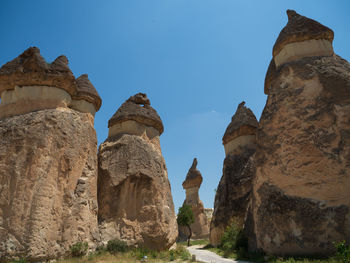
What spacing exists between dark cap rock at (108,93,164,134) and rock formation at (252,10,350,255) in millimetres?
5220

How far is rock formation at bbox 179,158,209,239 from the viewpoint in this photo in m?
29.0

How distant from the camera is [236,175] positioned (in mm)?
17203

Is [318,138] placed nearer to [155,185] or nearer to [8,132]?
[155,185]

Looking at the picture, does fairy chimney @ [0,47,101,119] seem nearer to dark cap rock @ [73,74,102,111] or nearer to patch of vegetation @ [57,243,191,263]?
dark cap rock @ [73,74,102,111]

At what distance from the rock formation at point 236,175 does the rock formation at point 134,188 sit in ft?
19.1

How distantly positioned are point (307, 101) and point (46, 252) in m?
10.2

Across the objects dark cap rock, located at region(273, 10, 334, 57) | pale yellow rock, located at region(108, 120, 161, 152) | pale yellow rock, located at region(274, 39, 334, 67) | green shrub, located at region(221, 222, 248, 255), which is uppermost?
dark cap rock, located at region(273, 10, 334, 57)

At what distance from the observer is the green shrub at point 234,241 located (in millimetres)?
12391

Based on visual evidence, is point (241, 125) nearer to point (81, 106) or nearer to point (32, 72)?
point (81, 106)

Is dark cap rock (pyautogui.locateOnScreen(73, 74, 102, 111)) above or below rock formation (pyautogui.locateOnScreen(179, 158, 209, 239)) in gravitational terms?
above

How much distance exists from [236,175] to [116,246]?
32.7 ft

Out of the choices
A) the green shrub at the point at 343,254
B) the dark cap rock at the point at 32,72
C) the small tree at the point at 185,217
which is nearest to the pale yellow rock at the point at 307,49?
the green shrub at the point at 343,254

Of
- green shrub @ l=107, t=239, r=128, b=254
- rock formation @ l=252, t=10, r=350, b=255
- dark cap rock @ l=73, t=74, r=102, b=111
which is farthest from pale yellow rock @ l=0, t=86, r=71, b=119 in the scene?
rock formation @ l=252, t=10, r=350, b=255

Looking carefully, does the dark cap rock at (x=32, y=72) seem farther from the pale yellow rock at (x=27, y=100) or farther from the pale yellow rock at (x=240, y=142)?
the pale yellow rock at (x=240, y=142)
